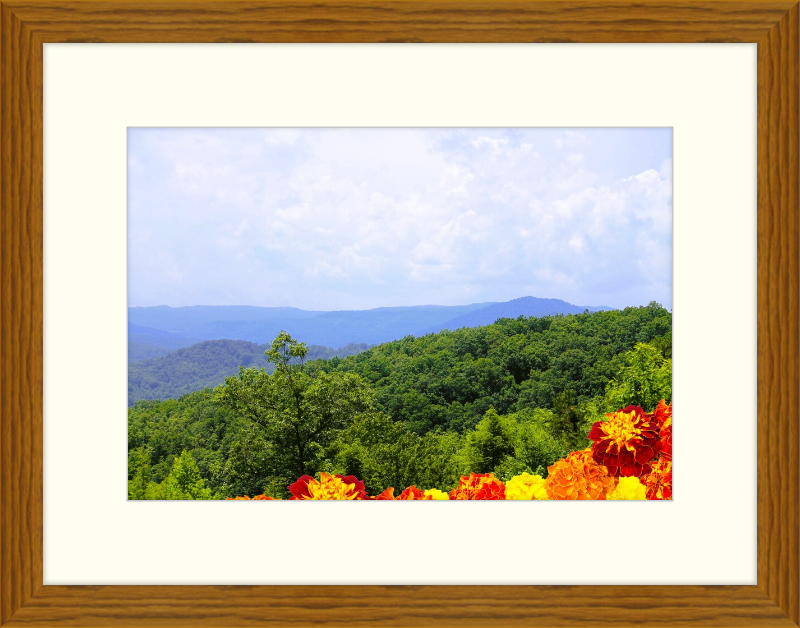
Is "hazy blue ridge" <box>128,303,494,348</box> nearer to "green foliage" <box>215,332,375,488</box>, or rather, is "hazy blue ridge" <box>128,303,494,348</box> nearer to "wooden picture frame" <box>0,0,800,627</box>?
"green foliage" <box>215,332,375,488</box>

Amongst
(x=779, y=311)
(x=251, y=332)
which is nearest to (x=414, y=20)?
Answer: (x=779, y=311)

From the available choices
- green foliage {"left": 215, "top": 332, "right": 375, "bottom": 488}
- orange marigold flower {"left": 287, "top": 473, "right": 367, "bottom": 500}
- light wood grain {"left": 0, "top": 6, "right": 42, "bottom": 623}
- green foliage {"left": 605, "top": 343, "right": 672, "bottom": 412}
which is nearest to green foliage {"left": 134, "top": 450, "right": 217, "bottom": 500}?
green foliage {"left": 215, "top": 332, "right": 375, "bottom": 488}

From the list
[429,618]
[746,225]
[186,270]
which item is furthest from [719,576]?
[186,270]

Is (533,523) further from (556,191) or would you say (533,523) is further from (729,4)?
(556,191)

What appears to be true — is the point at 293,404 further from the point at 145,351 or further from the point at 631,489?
the point at 631,489

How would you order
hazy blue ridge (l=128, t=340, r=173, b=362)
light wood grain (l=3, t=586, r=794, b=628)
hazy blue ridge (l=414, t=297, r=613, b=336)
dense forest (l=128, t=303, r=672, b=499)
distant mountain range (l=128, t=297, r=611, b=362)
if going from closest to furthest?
light wood grain (l=3, t=586, r=794, b=628) < hazy blue ridge (l=128, t=340, r=173, b=362) < distant mountain range (l=128, t=297, r=611, b=362) < hazy blue ridge (l=414, t=297, r=613, b=336) < dense forest (l=128, t=303, r=672, b=499)

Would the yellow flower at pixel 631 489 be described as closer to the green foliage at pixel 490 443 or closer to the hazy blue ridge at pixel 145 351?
the green foliage at pixel 490 443

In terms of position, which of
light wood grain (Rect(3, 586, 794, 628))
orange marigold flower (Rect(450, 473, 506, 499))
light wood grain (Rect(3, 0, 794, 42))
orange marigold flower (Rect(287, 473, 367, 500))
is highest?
light wood grain (Rect(3, 0, 794, 42))
